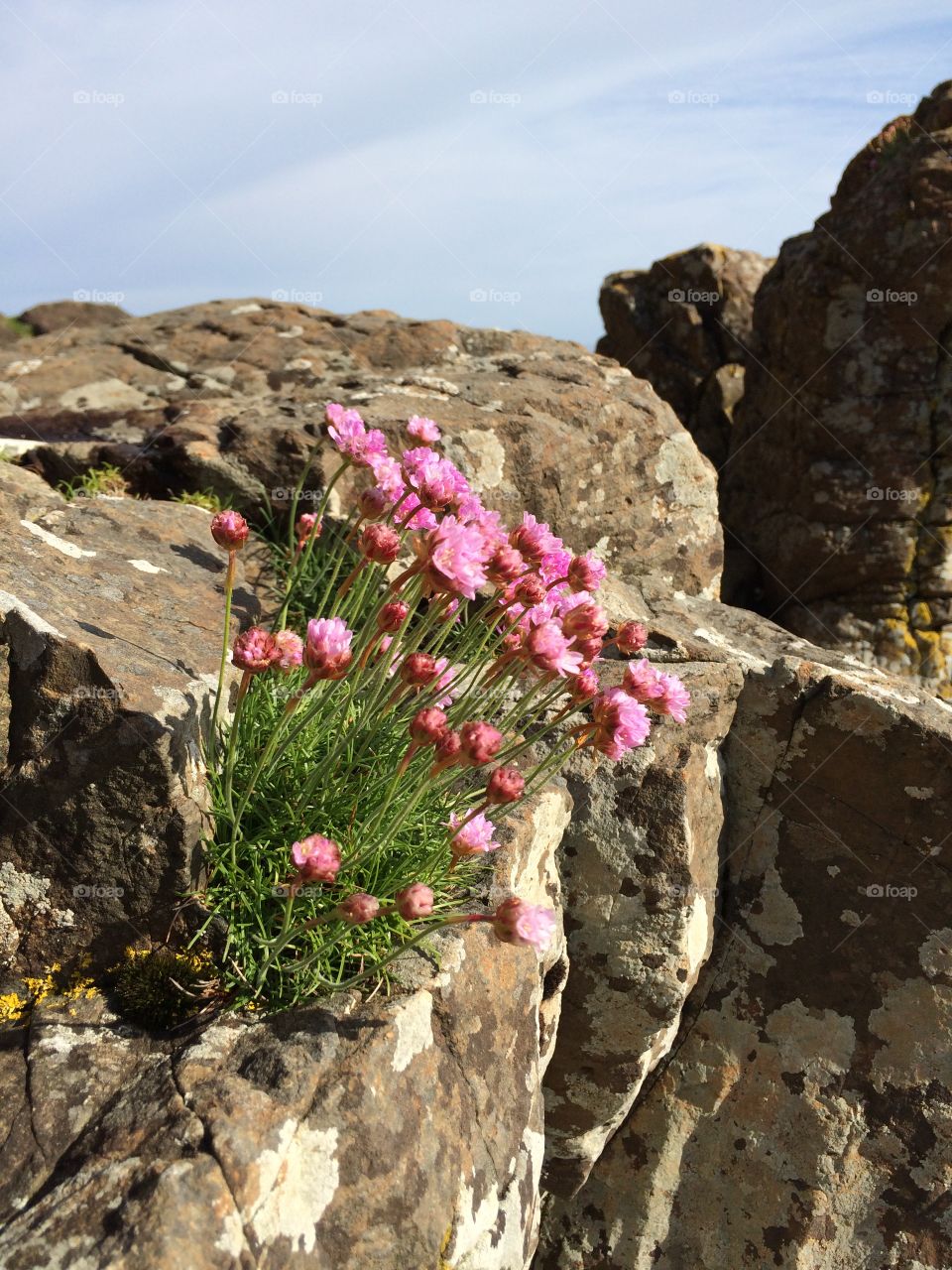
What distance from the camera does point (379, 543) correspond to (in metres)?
3.01

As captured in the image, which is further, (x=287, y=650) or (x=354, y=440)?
(x=354, y=440)

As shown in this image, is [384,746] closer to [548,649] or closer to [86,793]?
[548,649]

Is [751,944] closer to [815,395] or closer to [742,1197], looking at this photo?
[742,1197]

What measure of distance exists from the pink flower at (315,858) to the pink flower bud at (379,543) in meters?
0.90

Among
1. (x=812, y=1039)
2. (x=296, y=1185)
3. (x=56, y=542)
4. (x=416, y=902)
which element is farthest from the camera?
(x=812, y=1039)

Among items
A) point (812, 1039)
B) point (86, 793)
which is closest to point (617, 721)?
point (86, 793)

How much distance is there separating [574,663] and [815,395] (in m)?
7.01

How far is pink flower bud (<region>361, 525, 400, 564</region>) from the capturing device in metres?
3.00

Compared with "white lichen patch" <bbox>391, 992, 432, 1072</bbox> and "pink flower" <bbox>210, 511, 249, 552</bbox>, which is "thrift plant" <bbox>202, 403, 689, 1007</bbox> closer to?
"pink flower" <bbox>210, 511, 249, 552</bbox>

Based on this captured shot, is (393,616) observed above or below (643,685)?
above

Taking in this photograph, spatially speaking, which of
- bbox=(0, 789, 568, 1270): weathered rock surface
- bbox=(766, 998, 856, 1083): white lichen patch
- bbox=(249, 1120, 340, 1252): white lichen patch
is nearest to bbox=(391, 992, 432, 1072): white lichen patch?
bbox=(0, 789, 568, 1270): weathered rock surface

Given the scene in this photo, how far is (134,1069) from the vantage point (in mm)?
2660

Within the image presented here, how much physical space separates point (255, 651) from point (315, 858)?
0.59 meters

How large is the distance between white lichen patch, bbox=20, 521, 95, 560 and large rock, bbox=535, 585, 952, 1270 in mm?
2153
